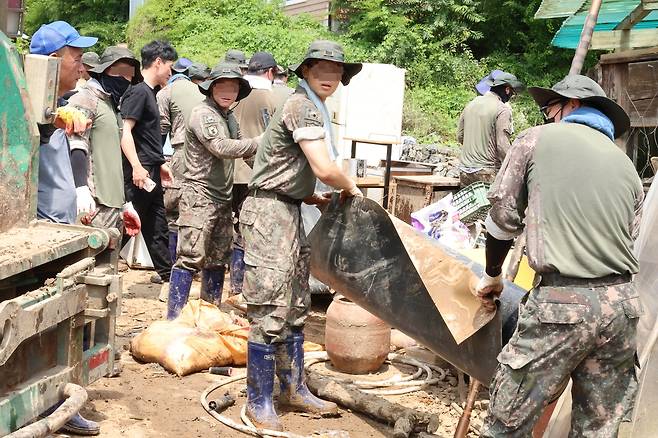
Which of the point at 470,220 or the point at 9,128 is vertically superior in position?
the point at 9,128

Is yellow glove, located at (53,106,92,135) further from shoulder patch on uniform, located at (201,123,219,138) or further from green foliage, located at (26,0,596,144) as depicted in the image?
green foliage, located at (26,0,596,144)

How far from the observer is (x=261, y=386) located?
516 centimetres

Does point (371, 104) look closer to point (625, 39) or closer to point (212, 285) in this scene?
point (625, 39)

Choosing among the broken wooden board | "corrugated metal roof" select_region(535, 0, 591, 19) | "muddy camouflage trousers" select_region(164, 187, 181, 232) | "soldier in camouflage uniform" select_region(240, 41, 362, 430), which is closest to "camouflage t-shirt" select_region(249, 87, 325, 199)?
"soldier in camouflage uniform" select_region(240, 41, 362, 430)

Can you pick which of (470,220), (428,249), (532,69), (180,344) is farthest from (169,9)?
(428,249)

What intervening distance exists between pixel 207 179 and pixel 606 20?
12.8 feet

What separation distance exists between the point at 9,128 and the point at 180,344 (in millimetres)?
2622

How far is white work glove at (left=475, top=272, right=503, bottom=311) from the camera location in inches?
164

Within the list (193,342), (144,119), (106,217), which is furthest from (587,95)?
(144,119)

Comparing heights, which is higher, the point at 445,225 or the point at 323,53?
the point at 323,53

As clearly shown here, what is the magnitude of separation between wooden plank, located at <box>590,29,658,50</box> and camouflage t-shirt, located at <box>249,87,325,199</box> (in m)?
3.97

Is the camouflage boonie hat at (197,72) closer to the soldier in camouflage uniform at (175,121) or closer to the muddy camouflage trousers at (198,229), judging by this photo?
the soldier in camouflage uniform at (175,121)

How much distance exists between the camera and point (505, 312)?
173 inches

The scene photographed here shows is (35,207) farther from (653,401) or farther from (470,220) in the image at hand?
(470,220)
